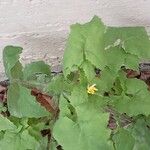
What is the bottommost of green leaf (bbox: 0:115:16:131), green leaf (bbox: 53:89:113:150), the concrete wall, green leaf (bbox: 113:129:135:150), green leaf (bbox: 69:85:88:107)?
green leaf (bbox: 113:129:135:150)

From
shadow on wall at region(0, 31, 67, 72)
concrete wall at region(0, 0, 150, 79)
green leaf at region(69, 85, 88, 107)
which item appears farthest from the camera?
shadow on wall at region(0, 31, 67, 72)

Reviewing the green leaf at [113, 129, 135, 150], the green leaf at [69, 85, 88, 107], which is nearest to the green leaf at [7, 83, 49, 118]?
the green leaf at [69, 85, 88, 107]

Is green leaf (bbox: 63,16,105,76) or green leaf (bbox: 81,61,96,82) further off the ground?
green leaf (bbox: 63,16,105,76)

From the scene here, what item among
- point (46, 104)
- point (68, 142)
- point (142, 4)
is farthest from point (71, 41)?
point (46, 104)

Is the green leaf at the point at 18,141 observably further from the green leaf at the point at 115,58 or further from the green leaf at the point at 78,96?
the green leaf at the point at 115,58

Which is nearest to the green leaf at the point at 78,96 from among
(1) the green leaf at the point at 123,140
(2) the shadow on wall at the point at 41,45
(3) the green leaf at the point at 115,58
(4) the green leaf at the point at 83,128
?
(4) the green leaf at the point at 83,128

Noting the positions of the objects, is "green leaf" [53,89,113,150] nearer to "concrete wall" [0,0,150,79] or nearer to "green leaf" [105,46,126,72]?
"green leaf" [105,46,126,72]

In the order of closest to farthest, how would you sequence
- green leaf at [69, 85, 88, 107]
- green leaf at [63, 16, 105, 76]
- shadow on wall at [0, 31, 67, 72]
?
green leaf at [63, 16, 105, 76]
green leaf at [69, 85, 88, 107]
shadow on wall at [0, 31, 67, 72]

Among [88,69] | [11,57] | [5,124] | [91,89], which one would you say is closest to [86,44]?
[88,69]
